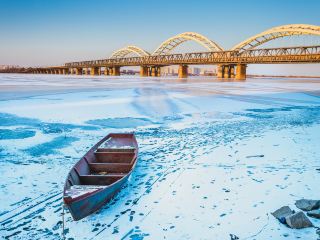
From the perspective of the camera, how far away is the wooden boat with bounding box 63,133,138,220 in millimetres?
4828

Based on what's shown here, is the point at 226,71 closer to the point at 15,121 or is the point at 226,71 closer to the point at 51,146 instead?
the point at 15,121

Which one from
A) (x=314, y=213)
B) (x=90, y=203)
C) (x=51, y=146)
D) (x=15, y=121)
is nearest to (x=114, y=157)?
(x=90, y=203)

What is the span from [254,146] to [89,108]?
38.0 feet

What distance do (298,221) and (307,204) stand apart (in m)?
0.84

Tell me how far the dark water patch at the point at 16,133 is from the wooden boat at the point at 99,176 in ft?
13.2

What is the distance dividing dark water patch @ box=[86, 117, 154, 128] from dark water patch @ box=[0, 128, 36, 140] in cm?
295

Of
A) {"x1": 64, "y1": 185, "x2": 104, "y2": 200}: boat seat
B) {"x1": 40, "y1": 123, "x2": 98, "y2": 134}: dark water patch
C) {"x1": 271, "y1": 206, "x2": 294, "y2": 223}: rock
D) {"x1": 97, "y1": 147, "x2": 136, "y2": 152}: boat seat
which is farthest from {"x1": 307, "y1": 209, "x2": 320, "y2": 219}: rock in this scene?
{"x1": 40, "y1": 123, "x2": 98, "y2": 134}: dark water patch

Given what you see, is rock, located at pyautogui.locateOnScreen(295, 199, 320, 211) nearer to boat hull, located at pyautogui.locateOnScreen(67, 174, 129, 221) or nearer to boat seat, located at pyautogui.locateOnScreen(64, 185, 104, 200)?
boat hull, located at pyautogui.locateOnScreen(67, 174, 129, 221)

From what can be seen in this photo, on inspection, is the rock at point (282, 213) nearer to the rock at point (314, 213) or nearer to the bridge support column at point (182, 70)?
the rock at point (314, 213)

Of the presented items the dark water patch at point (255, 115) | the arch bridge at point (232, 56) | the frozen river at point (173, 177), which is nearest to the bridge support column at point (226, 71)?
the arch bridge at point (232, 56)

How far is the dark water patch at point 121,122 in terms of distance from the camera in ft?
44.0

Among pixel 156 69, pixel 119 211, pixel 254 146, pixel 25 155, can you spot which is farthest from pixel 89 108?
pixel 156 69

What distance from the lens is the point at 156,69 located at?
104 m

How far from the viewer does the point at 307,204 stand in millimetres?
5516
